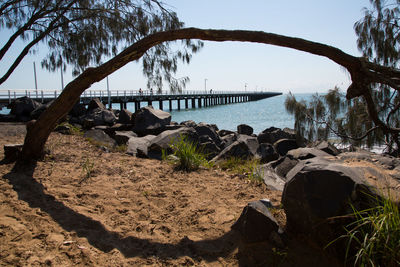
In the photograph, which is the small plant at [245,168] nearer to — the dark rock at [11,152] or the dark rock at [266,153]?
the dark rock at [266,153]

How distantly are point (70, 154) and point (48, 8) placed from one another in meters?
5.98

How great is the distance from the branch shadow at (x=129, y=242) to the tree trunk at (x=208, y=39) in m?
1.34

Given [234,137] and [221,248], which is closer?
[221,248]

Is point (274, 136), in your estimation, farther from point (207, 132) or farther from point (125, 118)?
point (125, 118)

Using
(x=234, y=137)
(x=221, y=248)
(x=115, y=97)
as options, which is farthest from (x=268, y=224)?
(x=115, y=97)

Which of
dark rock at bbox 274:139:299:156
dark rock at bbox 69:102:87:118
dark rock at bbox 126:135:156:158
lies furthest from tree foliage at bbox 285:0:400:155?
dark rock at bbox 69:102:87:118

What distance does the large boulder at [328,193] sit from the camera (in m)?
2.46

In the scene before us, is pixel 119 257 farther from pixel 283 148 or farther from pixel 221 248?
pixel 283 148

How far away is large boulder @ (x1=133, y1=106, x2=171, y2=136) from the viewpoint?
28.9ft

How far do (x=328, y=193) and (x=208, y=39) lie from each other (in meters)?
2.29

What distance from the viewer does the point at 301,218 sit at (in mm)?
2625

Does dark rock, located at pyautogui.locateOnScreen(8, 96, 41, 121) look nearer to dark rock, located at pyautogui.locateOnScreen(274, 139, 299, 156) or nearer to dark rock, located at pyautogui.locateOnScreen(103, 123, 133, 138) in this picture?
dark rock, located at pyautogui.locateOnScreen(103, 123, 133, 138)

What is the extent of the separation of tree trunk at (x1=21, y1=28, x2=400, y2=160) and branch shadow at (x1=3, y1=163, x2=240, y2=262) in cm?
134

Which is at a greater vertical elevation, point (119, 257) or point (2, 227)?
point (2, 227)
